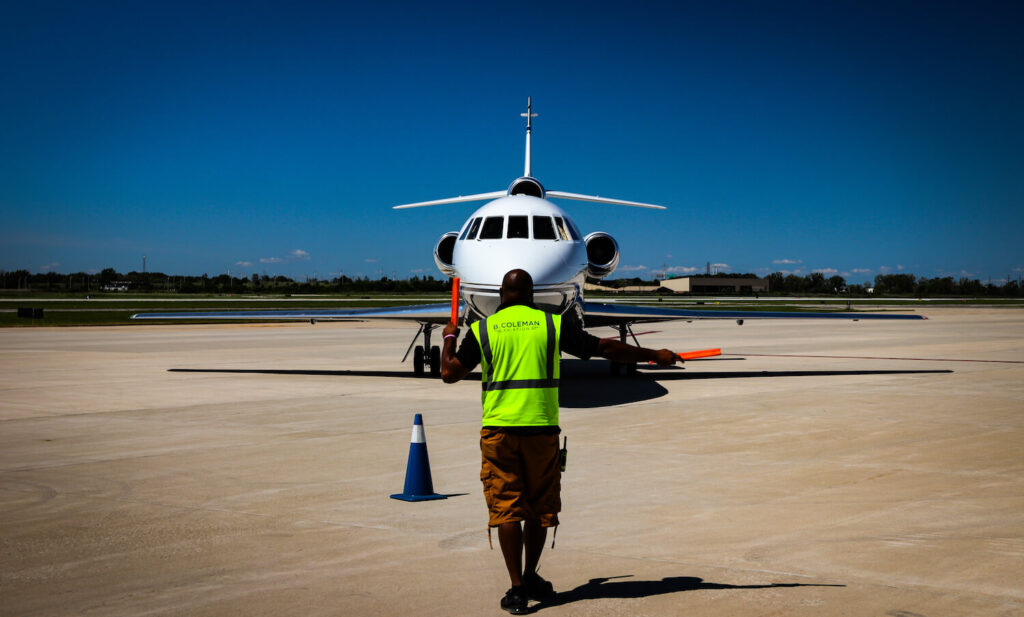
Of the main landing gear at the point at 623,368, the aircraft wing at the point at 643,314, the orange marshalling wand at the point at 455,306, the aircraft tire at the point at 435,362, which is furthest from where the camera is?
the main landing gear at the point at 623,368

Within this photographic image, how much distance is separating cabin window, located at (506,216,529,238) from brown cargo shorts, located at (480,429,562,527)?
9.71 metres

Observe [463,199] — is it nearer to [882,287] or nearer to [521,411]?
[521,411]

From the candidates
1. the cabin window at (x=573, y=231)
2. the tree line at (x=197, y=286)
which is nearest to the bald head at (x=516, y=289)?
the cabin window at (x=573, y=231)

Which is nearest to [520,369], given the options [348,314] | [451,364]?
[451,364]

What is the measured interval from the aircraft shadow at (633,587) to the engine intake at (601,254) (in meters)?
13.2

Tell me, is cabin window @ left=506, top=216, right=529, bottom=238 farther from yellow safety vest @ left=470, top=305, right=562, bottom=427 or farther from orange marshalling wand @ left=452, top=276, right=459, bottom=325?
yellow safety vest @ left=470, top=305, right=562, bottom=427

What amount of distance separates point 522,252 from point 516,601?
973cm

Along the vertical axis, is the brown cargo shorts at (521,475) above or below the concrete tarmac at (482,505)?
above

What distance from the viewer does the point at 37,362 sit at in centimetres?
2242

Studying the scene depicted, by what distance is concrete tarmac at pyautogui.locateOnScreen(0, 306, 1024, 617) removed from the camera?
16.4 feet

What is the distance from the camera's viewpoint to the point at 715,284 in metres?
169

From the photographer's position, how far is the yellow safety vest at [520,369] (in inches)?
203

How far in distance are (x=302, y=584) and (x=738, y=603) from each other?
2.53m

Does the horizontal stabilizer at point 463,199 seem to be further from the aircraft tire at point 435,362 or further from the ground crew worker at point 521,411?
the ground crew worker at point 521,411
